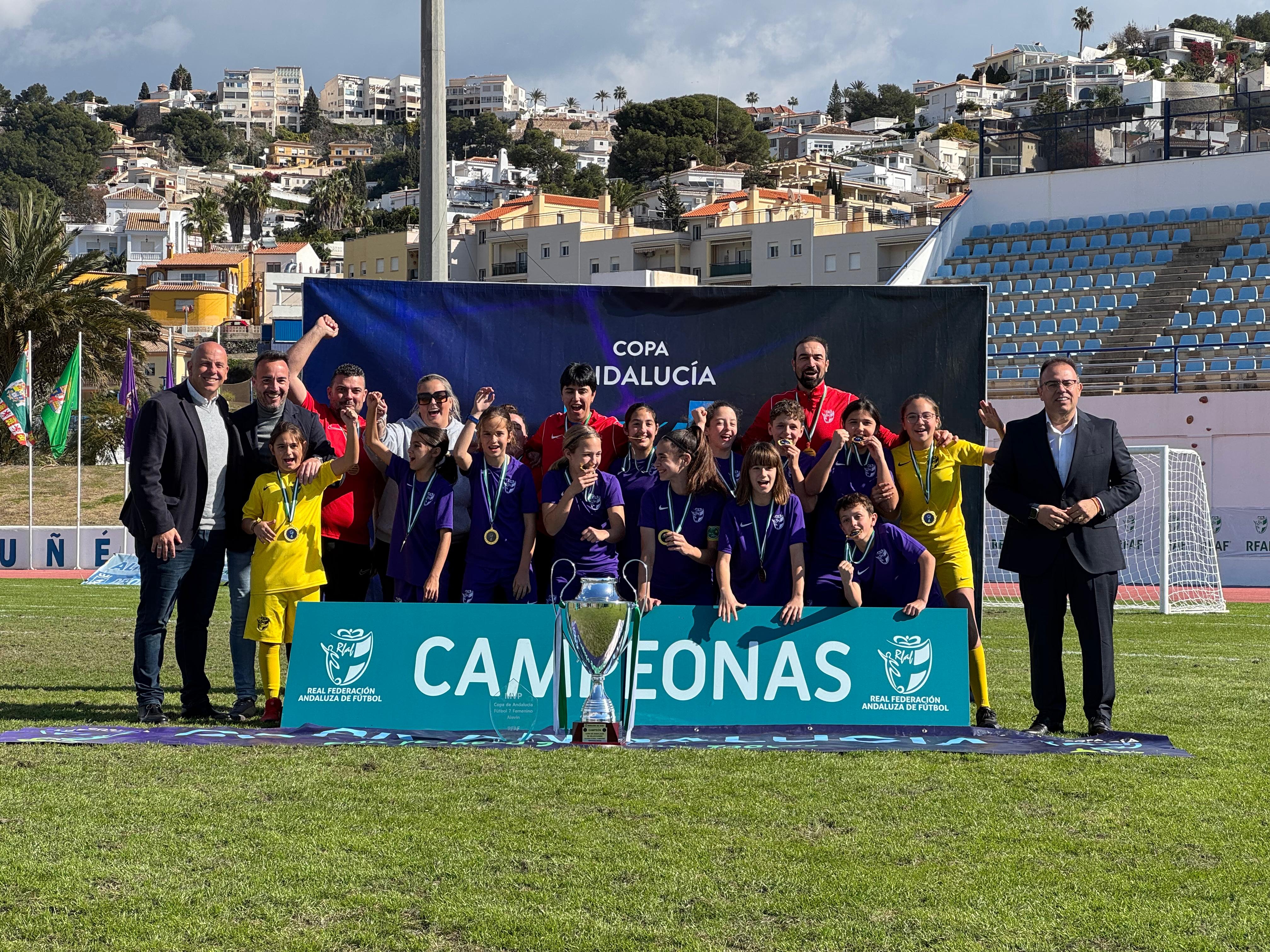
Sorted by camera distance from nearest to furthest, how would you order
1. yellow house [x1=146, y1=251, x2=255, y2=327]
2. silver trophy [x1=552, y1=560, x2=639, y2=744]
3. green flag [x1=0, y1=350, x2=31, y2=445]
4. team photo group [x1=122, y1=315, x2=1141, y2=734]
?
silver trophy [x1=552, y1=560, x2=639, y2=744]
team photo group [x1=122, y1=315, x2=1141, y2=734]
green flag [x1=0, y1=350, x2=31, y2=445]
yellow house [x1=146, y1=251, x2=255, y2=327]

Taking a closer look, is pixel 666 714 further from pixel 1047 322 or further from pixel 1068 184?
pixel 1068 184

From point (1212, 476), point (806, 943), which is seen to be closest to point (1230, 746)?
point (806, 943)

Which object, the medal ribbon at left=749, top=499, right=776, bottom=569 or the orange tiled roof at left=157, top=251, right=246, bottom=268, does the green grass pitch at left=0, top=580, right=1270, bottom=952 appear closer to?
the medal ribbon at left=749, top=499, right=776, bottom=569

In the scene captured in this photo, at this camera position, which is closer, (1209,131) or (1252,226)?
(1252,226)

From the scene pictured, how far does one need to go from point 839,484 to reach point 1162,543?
Result: 34.6 ft

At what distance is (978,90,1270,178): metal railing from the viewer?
1106 inches

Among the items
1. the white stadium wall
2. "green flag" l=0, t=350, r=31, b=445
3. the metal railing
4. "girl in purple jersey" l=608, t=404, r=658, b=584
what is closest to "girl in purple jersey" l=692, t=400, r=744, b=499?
"girl in purple jersey" l=608, t=404, r=658, b=584

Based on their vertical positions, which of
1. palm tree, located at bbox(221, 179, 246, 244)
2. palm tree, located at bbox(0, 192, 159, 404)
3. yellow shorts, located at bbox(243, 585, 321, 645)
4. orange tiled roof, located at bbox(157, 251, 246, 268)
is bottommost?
yellow shorts, located at bbox(243, 585, 321, 645)

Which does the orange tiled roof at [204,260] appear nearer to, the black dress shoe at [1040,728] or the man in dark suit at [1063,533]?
the man in dark suit at [1063,533]

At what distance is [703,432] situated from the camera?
22.3ft

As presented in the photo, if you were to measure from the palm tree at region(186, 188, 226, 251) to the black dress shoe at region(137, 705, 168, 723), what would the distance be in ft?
332

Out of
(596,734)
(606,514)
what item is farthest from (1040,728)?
(606,514)

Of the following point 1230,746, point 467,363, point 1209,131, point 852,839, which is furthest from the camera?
point 1209,131

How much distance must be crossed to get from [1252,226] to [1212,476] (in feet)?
29.6
